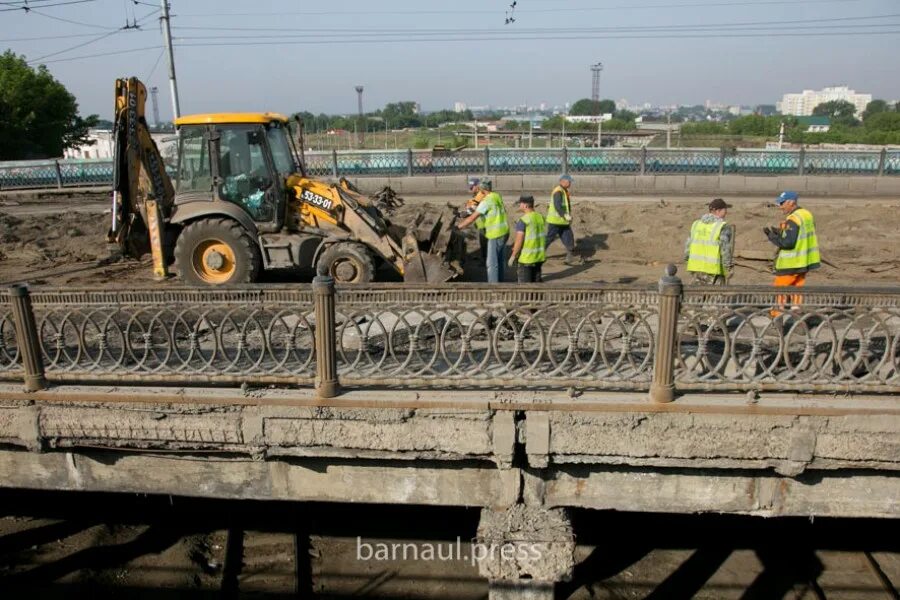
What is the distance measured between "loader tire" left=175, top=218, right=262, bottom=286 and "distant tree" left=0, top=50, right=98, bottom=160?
2494 cm

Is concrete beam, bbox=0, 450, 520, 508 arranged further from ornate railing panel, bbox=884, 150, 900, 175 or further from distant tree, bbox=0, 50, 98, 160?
distant tree, bbox=0, 50, 98, 160

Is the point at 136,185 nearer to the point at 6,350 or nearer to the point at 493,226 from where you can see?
the point at 6,350

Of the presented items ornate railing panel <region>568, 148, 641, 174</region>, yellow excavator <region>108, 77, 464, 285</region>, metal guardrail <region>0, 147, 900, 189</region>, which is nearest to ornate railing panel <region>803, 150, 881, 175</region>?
metal guardrail <region>0, 147, 900, 189</region>

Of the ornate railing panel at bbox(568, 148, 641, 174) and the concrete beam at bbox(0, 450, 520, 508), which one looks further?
the ornate railing panel at bbox(568, 148, 641, 174)

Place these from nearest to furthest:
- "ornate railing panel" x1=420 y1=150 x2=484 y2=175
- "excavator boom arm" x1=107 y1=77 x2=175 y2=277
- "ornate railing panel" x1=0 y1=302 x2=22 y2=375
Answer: "ornate railing panel" x1=0 y1=302 x2=22 y2=375 → "excavator boom arm" x1=107 y1=77 x2=175 y2=277 → "ornate railing panel" x1=420 y1=150 x2=484 y2=175

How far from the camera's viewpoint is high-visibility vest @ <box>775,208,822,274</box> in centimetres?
630

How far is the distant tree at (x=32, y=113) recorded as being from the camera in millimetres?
28719

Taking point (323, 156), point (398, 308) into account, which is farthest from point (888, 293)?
point (323, 156)

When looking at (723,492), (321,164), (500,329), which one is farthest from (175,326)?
(321,164)

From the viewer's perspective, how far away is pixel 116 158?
8.99m

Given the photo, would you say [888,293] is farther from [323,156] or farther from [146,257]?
[323,156]

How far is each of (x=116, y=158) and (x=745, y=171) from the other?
1555 centimetres

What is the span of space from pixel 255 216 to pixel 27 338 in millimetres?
4518

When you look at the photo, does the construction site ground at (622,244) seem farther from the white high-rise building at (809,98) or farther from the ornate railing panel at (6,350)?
the white high-rise building at (809,98)
